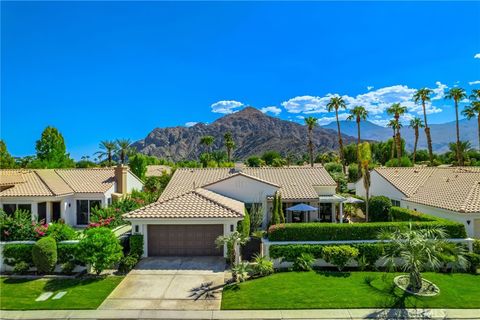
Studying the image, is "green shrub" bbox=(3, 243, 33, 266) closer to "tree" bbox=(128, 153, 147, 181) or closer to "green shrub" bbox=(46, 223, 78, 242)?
"green shrub" bbox=(46, 223, 78, 242)

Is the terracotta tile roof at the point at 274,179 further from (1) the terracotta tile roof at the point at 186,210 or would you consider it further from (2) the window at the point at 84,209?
(1) the terracotta tile roof at the point at 186,210

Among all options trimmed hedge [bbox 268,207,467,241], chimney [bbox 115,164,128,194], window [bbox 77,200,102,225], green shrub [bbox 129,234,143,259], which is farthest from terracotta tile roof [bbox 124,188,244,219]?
chimney [bbox 115,164,128,194]

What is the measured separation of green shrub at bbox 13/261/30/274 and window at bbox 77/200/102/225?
42.8 ft

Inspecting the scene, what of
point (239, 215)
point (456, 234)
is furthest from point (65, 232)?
point (456, 234)

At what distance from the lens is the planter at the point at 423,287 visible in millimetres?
15023

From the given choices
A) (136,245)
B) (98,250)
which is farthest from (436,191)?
(98,250)

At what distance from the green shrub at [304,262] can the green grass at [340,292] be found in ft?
1.59

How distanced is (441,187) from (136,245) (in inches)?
962

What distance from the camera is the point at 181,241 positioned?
2105 centimetres

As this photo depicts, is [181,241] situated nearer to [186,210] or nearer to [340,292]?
[186,210]

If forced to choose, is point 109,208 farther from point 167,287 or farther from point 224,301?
point 224,301

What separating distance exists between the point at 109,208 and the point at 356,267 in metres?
21.3

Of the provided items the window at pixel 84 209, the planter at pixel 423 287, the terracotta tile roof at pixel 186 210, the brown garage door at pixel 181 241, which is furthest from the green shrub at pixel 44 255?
the planter at pixel 423 287

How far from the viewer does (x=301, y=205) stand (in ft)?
87.6
